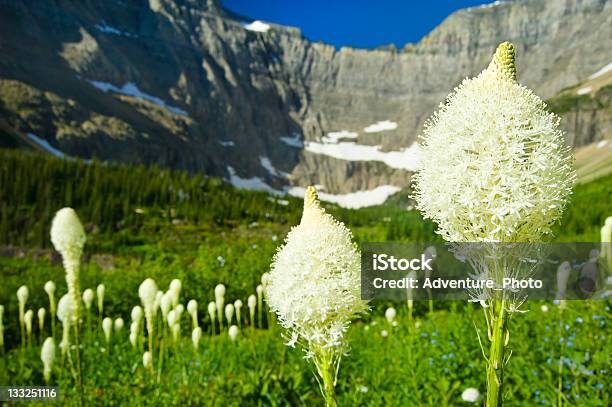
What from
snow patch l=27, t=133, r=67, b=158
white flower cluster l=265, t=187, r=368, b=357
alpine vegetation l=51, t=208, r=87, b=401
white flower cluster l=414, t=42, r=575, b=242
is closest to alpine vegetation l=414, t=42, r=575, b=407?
white flower cluster l=414, t=42, r=575, b=242

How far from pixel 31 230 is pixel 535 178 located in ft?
240

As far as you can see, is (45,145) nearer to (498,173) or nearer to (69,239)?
(69,239)

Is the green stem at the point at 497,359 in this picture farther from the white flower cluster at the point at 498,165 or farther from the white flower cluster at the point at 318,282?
the white flower cluster at the point at 318,282

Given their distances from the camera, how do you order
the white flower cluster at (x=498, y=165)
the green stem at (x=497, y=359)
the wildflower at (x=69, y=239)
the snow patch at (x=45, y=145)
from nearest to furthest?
the green stem at (x=497, y=359), the white flower cluster at (x=498, y=165), the wildflower at (x=69, y=239), the snow patch at (x=45, y=145)

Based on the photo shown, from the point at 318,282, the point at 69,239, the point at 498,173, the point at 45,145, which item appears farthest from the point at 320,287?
the point at 45,145

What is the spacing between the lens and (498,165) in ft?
7.00

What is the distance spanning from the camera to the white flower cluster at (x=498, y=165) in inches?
82.5

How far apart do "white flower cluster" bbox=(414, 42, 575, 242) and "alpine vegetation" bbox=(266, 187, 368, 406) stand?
584 mm

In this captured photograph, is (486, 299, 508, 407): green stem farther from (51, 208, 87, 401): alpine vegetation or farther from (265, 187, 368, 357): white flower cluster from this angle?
(51, 208, 87, 401): alpine vegetation

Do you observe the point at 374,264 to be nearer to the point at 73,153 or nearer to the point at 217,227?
the point at 217,227

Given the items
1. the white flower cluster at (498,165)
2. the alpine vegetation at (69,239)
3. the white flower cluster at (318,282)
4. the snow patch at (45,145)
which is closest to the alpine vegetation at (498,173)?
the white flower cluster at (498,165)

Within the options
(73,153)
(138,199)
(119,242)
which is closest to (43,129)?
(73,153)

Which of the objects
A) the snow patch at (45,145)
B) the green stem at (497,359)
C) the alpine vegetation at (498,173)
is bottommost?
the green stem at (497,359)

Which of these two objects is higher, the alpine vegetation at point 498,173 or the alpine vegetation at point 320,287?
the alpine vegetation at point 498,173
